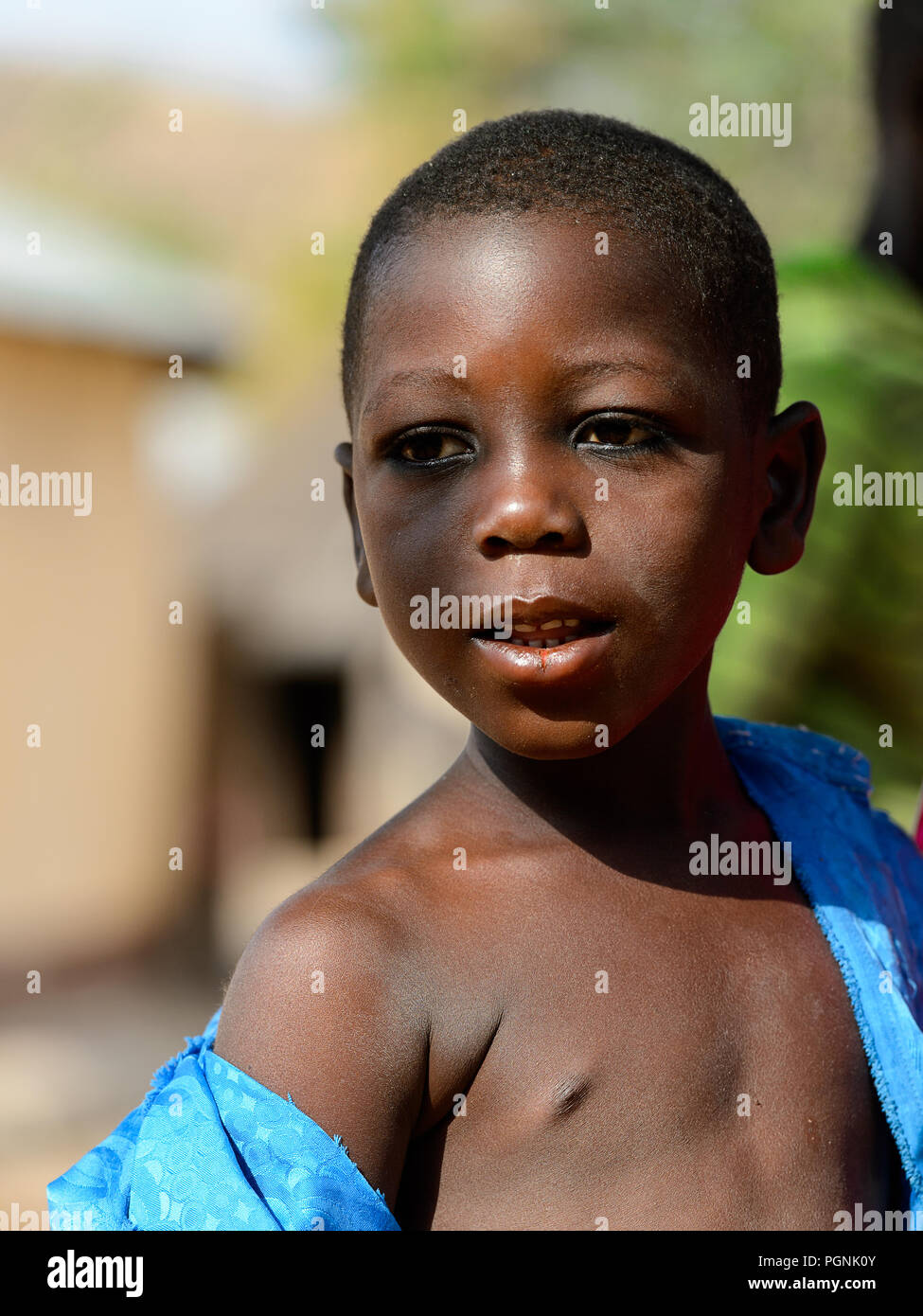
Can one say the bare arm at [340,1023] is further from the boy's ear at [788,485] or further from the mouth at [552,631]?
the boy's ear at [788,485]

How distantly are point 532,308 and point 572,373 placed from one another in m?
0.08

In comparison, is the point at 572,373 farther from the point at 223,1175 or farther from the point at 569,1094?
the point at 223,1175

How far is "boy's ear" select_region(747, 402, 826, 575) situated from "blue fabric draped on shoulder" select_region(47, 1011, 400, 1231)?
88 cm

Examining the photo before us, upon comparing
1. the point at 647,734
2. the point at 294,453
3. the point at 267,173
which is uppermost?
the point at 267,173

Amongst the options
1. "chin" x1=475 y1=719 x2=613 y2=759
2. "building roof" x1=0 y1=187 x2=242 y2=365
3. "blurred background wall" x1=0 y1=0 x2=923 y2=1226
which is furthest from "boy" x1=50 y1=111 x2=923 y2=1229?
"building roof" x1=0 y1=187 x2=242 y2=365

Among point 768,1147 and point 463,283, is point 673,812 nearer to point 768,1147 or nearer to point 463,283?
point 768,1147

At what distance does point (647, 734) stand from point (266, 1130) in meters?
0.69

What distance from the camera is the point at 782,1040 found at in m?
1.62

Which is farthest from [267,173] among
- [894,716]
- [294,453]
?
[894,716]

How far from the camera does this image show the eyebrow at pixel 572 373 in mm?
1433

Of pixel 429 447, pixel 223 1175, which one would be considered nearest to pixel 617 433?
pixel 429 447

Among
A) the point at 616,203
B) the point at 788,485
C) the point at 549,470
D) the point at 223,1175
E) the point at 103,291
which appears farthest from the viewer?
the point at 103,291

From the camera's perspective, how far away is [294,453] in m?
9.53

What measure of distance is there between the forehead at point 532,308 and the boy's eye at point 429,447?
0.18ft
